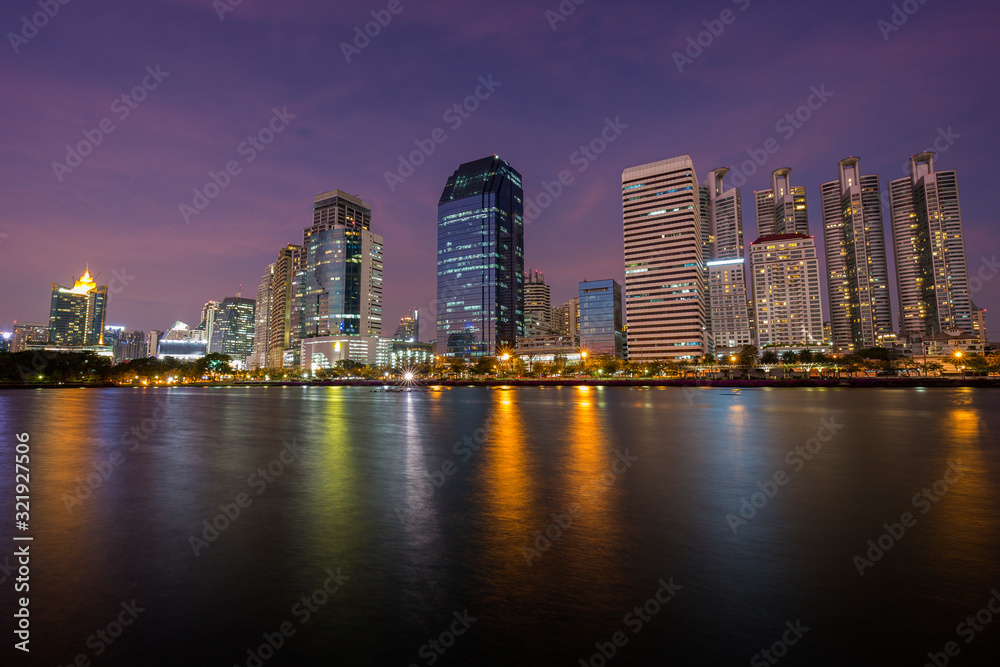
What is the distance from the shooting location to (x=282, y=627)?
590 cm

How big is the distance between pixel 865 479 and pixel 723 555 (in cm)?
919

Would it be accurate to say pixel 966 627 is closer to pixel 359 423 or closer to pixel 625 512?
pixel 625 512

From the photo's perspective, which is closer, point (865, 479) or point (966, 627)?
point (966, 627)

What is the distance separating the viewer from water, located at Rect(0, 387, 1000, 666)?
18.0 feet

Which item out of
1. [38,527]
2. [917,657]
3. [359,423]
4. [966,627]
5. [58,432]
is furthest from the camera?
[359,423]

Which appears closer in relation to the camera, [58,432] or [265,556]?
[265,556]

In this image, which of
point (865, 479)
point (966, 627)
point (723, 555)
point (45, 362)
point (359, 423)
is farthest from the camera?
point (45, 362)

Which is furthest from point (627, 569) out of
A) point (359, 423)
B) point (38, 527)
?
point (359, 423)

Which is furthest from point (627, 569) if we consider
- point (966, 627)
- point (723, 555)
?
point (966, 627)

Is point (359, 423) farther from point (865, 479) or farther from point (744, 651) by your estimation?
point (744, 651)

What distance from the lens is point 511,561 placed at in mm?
7918

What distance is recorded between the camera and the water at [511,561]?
5480mm

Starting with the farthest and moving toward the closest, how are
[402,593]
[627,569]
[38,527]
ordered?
[38,527], [627,569], [402,593]

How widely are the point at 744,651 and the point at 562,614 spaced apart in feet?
6.82
